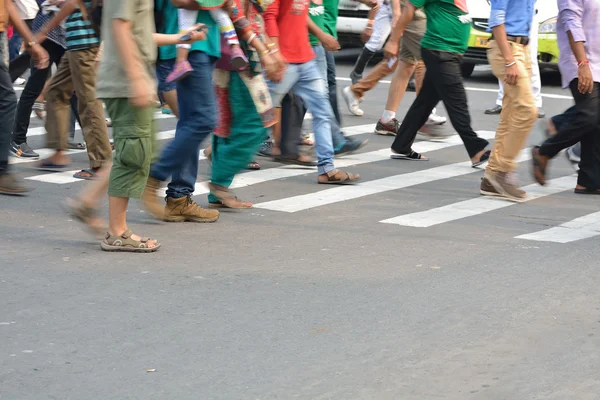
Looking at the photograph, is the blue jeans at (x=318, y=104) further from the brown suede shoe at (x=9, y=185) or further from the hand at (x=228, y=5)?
the brown suede shoe at (x=9, y=185)

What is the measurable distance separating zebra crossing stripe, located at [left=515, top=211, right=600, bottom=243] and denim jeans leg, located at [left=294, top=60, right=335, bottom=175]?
2044 mm

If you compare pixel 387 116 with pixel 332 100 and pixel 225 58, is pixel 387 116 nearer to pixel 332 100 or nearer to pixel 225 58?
pixel 332 100

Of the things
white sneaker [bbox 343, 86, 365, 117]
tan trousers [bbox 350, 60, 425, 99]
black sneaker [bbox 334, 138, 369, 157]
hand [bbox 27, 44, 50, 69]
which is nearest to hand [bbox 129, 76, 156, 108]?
hand [bbox 27, 44, 50, 69]

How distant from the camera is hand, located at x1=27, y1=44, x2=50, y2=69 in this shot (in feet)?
28.6

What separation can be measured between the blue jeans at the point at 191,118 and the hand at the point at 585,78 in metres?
2.83

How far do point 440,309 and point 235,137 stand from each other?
8.85 feet

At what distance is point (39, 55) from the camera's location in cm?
873

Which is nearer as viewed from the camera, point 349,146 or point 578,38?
point 578,38

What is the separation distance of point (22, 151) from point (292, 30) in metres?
2.73

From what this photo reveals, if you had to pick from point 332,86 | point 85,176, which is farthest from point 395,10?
Result: point 85,176

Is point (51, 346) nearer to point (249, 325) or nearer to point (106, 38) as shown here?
point (249, 325)

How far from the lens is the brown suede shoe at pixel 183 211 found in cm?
742

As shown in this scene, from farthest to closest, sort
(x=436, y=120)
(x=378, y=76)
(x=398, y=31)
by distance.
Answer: (x=378, y=76), (x=436, y=120), (x=398, y=31)

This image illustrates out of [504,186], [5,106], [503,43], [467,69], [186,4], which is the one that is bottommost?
[467,69]
